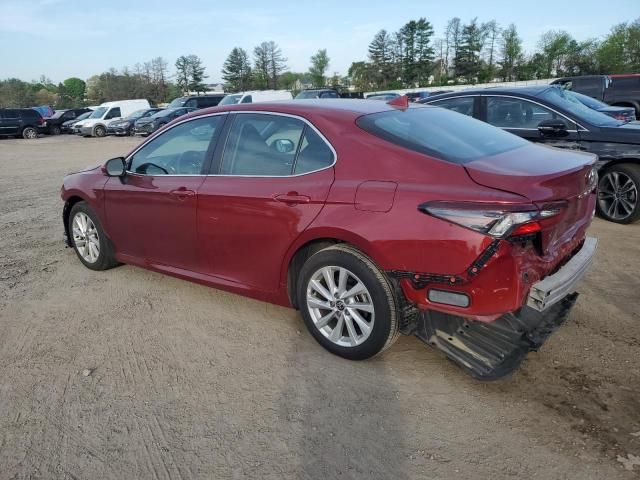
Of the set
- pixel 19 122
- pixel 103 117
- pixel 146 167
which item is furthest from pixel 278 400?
pixel 19 122

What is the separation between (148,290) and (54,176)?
30.7 feet

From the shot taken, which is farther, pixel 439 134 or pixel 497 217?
pixel 439 134

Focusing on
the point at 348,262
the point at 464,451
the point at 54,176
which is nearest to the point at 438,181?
the point at 348,262

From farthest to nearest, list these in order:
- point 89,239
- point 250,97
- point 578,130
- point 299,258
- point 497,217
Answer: point 250,97 → point 578,130 → point 89,239 → point 299,258 → point 497,217

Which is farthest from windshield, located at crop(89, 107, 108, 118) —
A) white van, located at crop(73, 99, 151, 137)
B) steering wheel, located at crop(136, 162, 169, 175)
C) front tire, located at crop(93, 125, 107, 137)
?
steering wheel, located at crop(136, 162, 169, 175)

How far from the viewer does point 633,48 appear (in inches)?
2244

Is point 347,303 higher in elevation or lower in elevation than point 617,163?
lower

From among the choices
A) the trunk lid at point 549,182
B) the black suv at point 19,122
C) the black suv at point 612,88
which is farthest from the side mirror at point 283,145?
the black suv at point 19,122

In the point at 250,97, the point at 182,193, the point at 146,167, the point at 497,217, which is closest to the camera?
the point at 497,217

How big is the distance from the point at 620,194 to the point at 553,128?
114 cm

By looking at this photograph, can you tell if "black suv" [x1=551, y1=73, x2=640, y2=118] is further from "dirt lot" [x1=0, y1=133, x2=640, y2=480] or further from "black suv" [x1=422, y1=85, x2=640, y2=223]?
"dirt lot" [x1=0, y1=133, x2=640, y2=480]

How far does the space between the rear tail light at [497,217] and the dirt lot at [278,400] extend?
0.99 metres

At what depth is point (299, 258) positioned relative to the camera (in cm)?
349

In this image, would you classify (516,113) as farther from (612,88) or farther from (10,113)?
(10,113)
